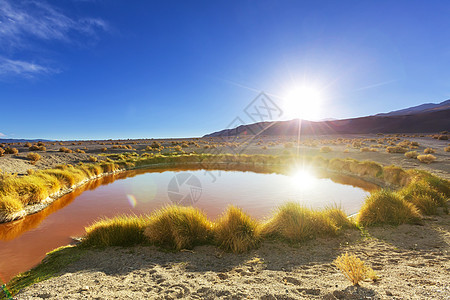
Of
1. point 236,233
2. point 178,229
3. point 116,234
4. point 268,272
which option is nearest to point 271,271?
point 268,272

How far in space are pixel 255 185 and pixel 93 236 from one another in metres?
8.74

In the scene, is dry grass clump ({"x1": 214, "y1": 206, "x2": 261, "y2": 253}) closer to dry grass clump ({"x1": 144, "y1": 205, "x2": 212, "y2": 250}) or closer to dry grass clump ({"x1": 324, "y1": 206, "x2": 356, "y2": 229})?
dry grass clump ({"x1": 144, "y1": 205, "x2": 212, "y2": 250})

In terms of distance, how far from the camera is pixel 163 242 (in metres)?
4.82

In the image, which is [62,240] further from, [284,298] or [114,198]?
[284,298]

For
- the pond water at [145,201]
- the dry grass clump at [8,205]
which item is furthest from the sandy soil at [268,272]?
the dry grass clump at [8,205]

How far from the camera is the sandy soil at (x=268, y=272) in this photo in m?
2.74

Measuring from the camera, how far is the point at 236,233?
184 inches

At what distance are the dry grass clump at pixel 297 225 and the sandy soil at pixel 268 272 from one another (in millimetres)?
272

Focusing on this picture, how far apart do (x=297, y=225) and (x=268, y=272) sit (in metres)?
1.93

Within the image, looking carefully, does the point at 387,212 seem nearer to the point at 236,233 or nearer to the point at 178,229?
the point at 236,233

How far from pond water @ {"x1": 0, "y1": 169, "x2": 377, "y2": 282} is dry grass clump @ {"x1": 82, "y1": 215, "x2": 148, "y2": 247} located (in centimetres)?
114

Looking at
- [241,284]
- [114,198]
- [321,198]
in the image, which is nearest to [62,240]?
[114,198]

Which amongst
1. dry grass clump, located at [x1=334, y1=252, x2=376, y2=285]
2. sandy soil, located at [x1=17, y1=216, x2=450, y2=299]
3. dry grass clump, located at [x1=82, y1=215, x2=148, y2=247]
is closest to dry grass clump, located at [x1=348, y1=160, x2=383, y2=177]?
sandy soil, located at [x1=17, y1=216, x2=450, y2=299]

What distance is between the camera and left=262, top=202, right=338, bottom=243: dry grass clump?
4.95 m
